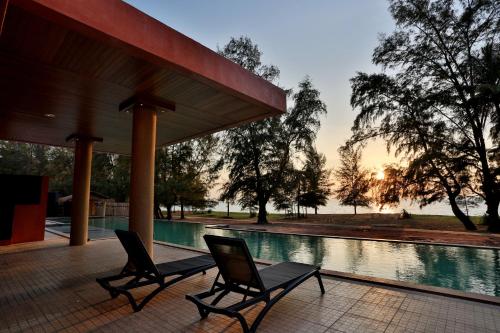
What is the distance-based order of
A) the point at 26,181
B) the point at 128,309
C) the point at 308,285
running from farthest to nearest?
the point at 26,181, the point at 308,285, the point at 128,309

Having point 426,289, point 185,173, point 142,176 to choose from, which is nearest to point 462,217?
point 426,289

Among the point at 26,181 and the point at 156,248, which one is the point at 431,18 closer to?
the point at 156,248

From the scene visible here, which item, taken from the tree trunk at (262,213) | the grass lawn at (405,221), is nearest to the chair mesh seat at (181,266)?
the grass lawn at (405,221)

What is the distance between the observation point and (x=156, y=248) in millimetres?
7949

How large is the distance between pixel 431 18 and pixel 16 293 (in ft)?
68.5

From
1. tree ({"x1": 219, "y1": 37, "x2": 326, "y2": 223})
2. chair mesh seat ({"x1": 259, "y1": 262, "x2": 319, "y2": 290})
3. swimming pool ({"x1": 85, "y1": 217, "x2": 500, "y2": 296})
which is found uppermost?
tree ({"x1": 219, "y1": 37, "x2": 326, "y2": 223})

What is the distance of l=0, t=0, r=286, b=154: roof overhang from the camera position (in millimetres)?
3096

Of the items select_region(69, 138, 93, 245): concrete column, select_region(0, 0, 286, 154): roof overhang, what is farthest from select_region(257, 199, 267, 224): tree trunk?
select_region(0, 0, 286, 154): roof overhang

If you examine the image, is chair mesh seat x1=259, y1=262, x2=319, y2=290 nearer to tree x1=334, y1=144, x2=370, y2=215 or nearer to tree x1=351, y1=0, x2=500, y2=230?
tree x1=351, y1=0, x2=500, y2=230

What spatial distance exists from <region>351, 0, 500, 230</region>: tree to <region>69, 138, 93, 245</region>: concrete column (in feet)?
51.9

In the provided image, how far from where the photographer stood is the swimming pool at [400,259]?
19.5 feet

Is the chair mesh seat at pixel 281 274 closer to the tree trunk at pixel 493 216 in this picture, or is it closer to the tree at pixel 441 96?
the tree at pixel 441 96

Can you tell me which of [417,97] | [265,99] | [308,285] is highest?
[417,97]

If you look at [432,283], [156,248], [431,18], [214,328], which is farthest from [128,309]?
[431,18]
